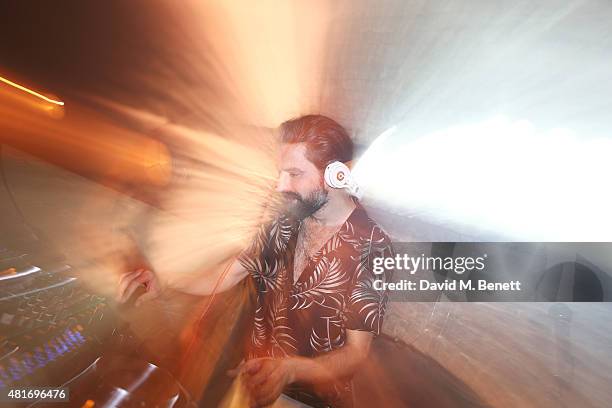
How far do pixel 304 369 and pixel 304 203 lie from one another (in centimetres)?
49

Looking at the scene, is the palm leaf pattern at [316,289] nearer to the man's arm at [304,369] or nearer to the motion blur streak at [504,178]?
the man's arm at [304,369]

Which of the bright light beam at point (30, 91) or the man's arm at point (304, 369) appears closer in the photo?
the man's arm at point (304, 369)

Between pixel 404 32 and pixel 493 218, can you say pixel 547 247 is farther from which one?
pixel 404 32

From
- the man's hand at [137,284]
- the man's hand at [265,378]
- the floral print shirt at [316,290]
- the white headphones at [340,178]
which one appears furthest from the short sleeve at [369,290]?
the man's hand at [137,284]

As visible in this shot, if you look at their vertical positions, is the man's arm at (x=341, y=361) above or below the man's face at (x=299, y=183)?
below

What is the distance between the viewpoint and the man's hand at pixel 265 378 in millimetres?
1238

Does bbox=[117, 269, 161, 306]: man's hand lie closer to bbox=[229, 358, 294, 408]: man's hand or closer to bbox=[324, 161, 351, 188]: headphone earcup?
bbox=[229, 358, 294, 408]: man's hand

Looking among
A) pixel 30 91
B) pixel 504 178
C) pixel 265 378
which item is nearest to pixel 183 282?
pixel 265 378

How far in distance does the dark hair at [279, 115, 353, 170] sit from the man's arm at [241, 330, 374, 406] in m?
0.51

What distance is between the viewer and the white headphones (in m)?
1.22

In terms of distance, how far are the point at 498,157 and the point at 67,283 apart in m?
1.35

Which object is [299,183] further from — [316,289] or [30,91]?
[30,91]

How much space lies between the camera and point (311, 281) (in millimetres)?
1229

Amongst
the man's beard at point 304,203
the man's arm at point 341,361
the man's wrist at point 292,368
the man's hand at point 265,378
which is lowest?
the man's hand at point 265,378
